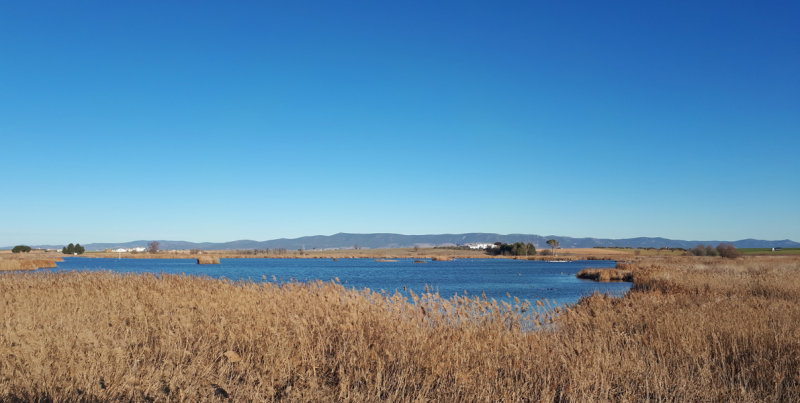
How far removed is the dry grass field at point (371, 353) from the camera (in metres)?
5.84

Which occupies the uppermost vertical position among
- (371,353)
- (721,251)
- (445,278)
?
(721,251)

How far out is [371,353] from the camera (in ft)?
24.2

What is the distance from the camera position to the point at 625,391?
21.4ft

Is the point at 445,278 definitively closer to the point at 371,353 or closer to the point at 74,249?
the point at 371,353

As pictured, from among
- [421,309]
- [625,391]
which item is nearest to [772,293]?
[421,309]

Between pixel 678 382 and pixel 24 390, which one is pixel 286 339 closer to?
pixel 24 390

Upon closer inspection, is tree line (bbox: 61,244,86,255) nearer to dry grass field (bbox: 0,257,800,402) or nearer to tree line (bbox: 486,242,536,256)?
tree line (bbox: 486,242,536,256)

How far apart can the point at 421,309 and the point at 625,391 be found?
16.1ft

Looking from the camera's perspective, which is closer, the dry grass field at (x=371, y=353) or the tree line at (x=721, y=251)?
the dry grass field at (x=371, y=353)

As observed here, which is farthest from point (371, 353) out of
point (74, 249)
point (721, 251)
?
point (74, 249)

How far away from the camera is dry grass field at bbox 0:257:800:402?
5.84 meters

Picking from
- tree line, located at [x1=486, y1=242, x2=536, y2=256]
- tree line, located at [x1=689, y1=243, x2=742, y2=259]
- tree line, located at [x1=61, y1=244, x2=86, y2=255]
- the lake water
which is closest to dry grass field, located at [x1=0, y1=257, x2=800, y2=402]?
the lake water

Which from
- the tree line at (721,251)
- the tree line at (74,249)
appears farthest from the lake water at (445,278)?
the tree line at (74,249)

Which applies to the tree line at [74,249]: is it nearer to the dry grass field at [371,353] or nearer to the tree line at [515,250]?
the tree line at [515,250]
